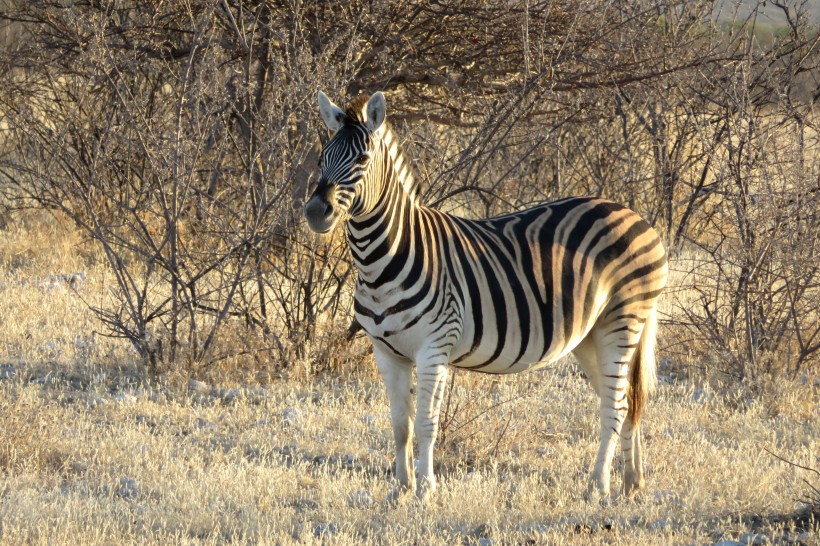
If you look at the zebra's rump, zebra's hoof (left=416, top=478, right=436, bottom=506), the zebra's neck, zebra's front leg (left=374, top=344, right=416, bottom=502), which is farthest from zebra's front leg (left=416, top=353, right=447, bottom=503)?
the zebra's neck

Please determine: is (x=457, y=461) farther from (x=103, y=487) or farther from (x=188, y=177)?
(x=188, y=177)

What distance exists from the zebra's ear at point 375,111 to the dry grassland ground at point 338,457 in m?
1.90

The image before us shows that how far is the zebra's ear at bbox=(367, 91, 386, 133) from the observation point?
5.07 metres

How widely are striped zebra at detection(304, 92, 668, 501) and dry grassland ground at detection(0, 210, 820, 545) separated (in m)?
0.39

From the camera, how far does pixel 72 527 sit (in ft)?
15.4

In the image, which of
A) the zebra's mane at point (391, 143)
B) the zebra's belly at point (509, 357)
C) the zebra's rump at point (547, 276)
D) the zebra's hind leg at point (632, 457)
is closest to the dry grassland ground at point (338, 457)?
the zebra's hind leg at point (632, 457)

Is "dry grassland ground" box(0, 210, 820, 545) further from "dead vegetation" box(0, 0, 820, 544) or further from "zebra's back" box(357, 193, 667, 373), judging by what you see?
"zebra's back" box(357, 193, 667, 373)

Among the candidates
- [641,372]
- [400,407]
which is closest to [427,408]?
[400,407]

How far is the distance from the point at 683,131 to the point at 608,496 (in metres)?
6.14

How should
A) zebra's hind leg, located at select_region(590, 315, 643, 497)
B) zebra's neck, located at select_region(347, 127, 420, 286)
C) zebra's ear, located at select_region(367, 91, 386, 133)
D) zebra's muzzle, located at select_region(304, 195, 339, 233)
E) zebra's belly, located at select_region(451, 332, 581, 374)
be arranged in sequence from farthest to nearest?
zebra's hind leg, located at select_region(590, 315, 643, 497), zebra's belly, located at select_region(451, 332, 581, 374), zebra's neck, located at select_region(347, 127, 420, 286), zebra's ear, located at select_region(367, 91, 386, 133), zebra's muzzle, located at select_region(304, 195, 339, 233)

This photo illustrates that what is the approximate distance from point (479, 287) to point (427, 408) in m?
0.74

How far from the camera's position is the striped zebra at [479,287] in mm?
5129

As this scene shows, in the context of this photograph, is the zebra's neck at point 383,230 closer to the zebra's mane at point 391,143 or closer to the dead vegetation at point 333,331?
the zebra's mane at point 391,143

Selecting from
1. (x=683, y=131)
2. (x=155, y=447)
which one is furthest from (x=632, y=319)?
(x=683, y=131)
